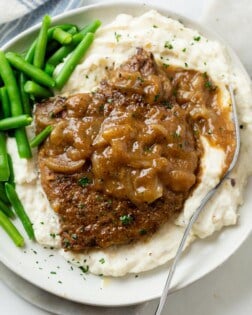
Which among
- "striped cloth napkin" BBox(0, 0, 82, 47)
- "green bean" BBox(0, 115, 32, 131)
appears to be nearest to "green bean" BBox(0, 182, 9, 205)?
"green bean" BBox(0, 115, 32, 131)

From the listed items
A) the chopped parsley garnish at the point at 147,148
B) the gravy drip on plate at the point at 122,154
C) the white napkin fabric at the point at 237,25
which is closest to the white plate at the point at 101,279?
the gravy drip on plate at the point at 122,154

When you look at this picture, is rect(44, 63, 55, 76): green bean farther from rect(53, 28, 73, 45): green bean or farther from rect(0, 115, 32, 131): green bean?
rect(0, 115, 32, 131): green bean

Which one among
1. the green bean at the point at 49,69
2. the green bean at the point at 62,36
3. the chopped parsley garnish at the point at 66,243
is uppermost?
the green bean at the point at 62,36

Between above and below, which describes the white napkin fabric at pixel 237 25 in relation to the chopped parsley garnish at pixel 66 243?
above

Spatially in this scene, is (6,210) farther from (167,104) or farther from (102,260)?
(167,104)

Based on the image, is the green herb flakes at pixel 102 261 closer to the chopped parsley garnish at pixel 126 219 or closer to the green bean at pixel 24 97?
the chopped parsley garnish at pixel 126 219

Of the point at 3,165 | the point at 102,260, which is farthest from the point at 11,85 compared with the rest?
the point at 102,260

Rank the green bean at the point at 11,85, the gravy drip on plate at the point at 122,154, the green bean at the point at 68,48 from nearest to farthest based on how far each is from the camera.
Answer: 1. the gravy drip on plate at the point at 122,154
2. the green bean at the point at 11,85
3. the green bean at the point at 68,48

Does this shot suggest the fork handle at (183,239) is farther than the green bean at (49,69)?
No
